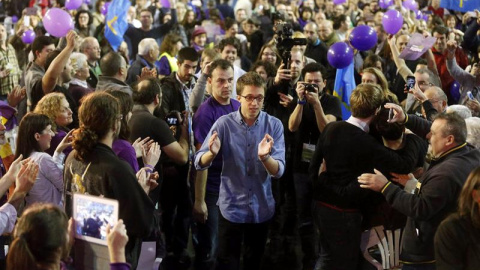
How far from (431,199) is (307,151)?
2150mm

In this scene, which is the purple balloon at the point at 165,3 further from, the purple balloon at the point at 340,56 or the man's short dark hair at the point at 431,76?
the man's short dark hair at the point at 431,76

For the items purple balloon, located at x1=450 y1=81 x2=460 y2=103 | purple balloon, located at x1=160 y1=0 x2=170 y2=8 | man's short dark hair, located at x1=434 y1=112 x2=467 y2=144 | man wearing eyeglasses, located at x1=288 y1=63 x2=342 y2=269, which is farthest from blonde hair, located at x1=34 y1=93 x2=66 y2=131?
purple balloon, located at x1=160 y1=0 x2=170 y2=8

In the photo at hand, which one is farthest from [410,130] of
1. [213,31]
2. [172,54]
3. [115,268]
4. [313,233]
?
[213,31]

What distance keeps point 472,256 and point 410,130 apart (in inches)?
81.5

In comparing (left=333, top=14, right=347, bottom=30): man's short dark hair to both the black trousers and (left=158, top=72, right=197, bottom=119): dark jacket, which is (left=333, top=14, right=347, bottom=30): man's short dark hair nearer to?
(left=158, top=72, right=197, bottom=119): dark jacket

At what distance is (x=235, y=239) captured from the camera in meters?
4.93

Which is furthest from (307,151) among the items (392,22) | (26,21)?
(26,21)

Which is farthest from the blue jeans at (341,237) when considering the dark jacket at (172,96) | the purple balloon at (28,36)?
the purple balloon at (28,36)

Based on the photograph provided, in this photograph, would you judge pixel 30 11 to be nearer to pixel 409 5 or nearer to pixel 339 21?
pixel 339 21

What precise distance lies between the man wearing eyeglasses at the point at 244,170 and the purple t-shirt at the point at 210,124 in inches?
19.7

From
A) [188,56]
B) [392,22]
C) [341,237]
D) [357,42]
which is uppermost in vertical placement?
[392,22]

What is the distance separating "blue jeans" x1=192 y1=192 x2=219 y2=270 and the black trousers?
0.53m

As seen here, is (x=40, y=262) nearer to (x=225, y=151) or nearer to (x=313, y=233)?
(x=225, y=151)

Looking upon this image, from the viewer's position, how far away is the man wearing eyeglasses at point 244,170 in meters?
4.88
